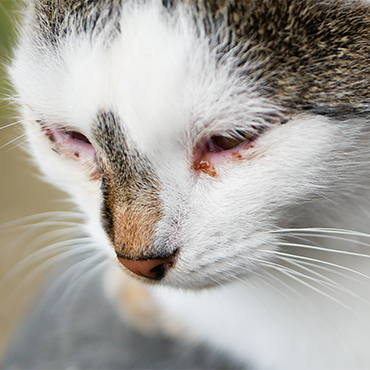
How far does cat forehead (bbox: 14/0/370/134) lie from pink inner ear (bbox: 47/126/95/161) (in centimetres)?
15

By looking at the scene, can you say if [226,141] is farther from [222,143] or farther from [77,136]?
[77,136]

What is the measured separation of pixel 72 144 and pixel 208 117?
258 millimetres

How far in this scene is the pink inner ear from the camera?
70 cm

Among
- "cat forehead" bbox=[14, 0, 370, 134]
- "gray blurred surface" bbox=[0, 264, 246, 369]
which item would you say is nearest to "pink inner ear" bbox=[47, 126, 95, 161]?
"cat forehead" bbox=[14, 0, 370, 134]

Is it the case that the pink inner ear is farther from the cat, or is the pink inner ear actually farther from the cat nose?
the cat nose

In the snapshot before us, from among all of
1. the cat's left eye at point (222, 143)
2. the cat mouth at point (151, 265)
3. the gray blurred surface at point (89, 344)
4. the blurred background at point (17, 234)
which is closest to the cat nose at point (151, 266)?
the cat mouth at point (151, 265)

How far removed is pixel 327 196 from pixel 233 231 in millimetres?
144

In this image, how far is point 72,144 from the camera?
714 millimetres

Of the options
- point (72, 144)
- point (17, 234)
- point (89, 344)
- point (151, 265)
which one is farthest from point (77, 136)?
point (17, 234)

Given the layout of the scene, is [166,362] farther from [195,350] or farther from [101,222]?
[101,222]

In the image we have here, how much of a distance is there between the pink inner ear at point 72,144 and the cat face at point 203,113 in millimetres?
52

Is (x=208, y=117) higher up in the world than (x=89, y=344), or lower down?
higher up

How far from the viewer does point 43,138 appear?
29.5 inches

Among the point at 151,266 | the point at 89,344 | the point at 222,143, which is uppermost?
the point at 222,143
